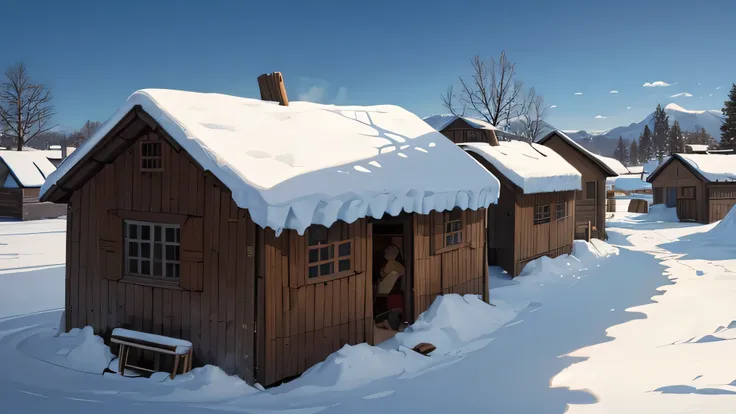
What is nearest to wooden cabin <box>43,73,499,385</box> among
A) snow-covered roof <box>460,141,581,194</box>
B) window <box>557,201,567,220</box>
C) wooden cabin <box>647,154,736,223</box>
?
snow-covered roof <box>460,141,581,194</box>

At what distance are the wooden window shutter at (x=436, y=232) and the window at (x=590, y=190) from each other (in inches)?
656

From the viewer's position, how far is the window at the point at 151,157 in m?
8.10

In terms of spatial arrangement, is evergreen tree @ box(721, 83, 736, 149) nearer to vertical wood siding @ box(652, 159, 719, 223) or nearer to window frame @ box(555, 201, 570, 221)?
vertical wood siding @ box(652, 159, 719, 223)

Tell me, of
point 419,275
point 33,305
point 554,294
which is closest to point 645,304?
point 554,294

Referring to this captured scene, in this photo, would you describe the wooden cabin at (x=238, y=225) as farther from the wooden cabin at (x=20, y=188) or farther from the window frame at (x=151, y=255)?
the wooden cabin at (x=20, y=188)

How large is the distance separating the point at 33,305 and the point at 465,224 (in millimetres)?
10459

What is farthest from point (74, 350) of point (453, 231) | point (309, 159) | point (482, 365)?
point (453, 231)

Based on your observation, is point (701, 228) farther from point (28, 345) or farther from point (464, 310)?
point (28, 345)

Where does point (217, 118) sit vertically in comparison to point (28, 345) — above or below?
above

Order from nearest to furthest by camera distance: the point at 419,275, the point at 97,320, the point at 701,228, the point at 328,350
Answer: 1. the point at 328,350
2. the point at 97,320
3. the point at 419,275
4. the point at 701,228

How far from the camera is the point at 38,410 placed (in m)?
6.51

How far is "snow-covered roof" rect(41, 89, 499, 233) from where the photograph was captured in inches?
274

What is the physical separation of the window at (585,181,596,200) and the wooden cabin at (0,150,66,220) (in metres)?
32.9

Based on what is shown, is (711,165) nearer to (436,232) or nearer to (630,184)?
(436,232)
